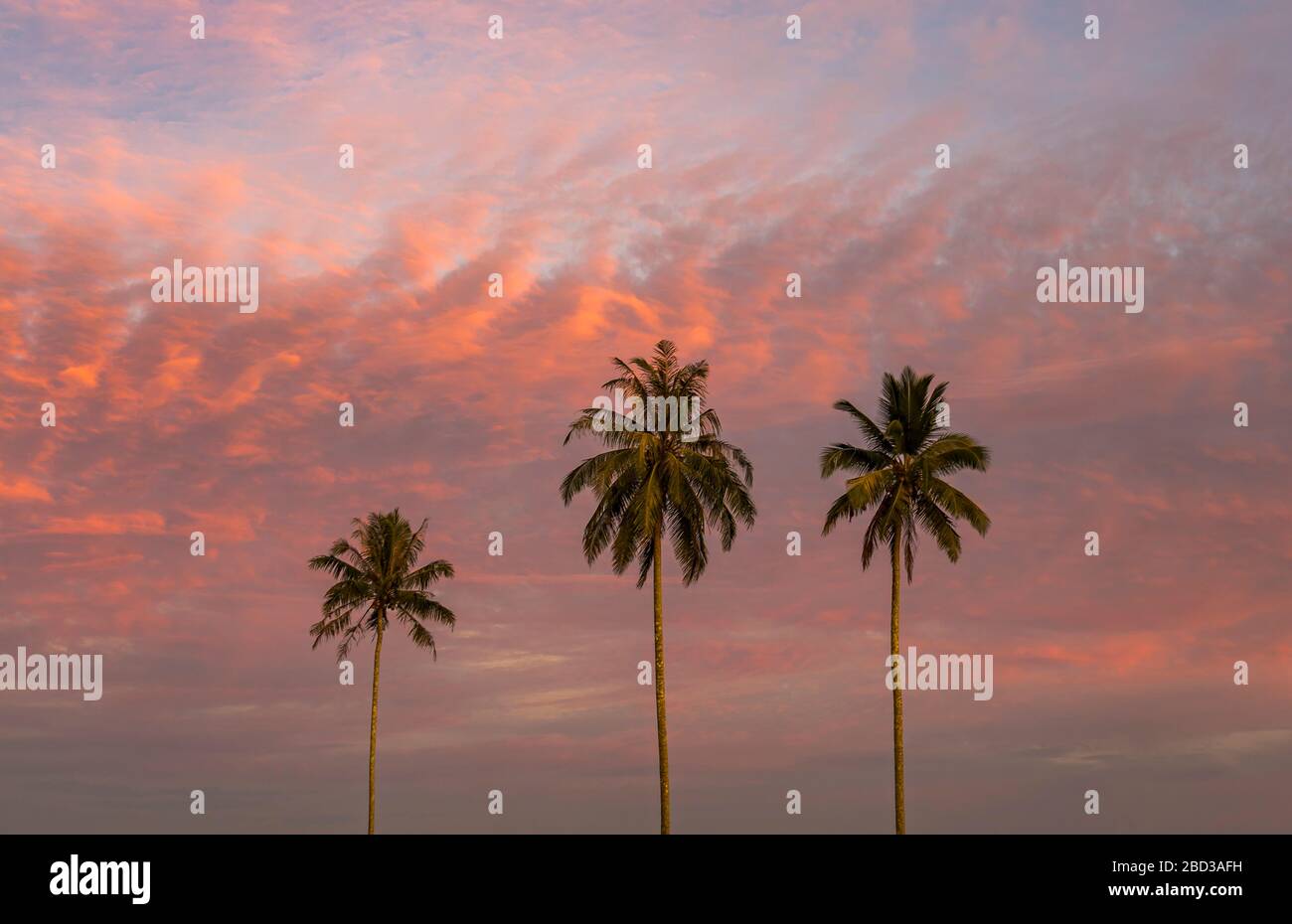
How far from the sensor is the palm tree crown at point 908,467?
6156 centimetres

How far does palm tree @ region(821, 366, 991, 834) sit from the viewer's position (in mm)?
61531

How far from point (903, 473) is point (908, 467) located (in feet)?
1.16

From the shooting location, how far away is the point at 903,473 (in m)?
62.3
